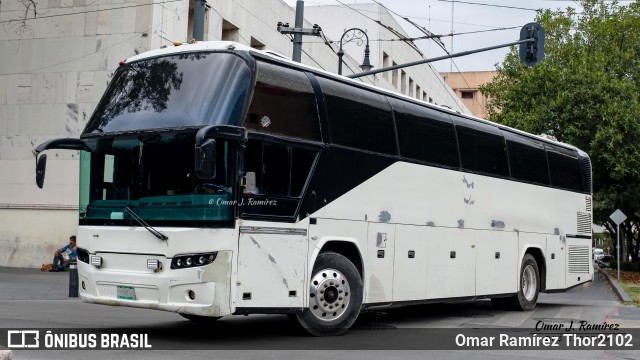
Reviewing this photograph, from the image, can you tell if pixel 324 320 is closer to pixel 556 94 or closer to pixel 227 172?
pixel 227 172

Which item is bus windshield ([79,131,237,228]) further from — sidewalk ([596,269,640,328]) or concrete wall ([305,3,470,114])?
concrete wall ([305,3,470,114])

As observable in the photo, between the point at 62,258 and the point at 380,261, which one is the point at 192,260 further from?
the point at 62,258

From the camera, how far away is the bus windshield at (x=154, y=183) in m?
9.94

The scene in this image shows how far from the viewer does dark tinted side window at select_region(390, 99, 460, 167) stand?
13352 mm

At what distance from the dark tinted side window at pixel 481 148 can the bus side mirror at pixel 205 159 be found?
21.6 ft

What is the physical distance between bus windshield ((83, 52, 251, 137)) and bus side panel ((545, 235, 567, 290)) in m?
10.2

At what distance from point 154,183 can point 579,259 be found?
1254 cm

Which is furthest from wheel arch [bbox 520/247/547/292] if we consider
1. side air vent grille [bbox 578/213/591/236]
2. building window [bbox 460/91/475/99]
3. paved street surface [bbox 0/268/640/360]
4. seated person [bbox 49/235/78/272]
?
building window [bbox 460/91/475/99]

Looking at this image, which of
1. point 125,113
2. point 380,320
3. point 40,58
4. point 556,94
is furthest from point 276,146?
point 556,94

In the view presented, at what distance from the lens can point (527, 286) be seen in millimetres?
17609

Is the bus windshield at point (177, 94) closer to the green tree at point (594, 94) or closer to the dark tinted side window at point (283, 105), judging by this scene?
the dark tinted side window at point (283, 105)

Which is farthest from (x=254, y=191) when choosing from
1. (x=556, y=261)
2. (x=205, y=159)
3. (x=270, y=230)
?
(x=556, y=261)

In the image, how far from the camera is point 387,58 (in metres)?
53.9

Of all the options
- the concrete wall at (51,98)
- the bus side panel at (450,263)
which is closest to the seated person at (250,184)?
the bus side panel at (450,263)
